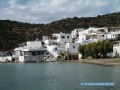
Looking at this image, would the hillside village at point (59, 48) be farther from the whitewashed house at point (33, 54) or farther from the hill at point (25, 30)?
the hill at point (25, 30)

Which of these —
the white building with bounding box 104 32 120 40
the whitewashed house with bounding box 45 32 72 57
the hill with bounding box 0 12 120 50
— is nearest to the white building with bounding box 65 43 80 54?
the whitewashed house with bounding box 45 32 72 57

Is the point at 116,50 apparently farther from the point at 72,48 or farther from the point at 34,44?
the point at 34,44

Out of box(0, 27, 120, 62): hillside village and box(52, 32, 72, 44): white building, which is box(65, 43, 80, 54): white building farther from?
box(52, 32, 72, 44): white building

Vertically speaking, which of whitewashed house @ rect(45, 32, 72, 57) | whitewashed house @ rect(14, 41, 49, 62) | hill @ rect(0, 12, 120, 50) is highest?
hill @ rect(0, 12, 120, 50)

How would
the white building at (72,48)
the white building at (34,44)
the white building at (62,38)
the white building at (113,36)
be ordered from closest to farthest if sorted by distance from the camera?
the white building at (113,36) → the white building at (72,48) → the white building at (62,38) → the white building at (34,44)

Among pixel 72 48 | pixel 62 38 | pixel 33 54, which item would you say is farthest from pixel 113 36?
pixel 33 54

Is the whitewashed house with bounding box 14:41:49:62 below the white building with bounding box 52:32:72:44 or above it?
below

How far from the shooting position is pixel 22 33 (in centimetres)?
17812

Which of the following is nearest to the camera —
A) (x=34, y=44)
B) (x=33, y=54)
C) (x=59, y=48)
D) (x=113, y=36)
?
(x=113, y=36)

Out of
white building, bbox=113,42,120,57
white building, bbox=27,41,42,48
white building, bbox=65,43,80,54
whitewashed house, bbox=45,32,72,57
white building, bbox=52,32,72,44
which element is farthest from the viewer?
white building, bbox=27,41,42,48

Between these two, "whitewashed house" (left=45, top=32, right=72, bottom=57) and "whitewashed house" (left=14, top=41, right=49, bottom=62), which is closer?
"whitewashed house" (left=45, top=32, right=72, bottom=57)

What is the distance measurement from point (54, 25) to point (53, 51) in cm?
8533

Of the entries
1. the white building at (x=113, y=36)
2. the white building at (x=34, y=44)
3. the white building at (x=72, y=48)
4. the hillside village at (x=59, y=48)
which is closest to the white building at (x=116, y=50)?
the hillside village at (x=59, y=48)

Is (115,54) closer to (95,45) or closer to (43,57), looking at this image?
(95,45)
